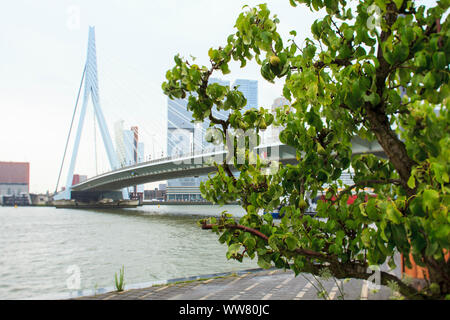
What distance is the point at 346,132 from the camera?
2.21m

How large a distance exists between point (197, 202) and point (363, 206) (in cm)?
11496

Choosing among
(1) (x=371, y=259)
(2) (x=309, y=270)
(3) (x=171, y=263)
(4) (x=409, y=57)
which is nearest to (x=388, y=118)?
(4) (x=409, y=57)

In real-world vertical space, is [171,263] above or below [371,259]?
below

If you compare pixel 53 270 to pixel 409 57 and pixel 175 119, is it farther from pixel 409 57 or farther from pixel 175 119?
pixel 175 119

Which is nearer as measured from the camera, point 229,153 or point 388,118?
point 388,118

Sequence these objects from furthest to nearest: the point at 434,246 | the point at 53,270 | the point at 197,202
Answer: the point at 197,202 → the point at 53,270 → the point at 434,246

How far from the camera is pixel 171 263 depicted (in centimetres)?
1361

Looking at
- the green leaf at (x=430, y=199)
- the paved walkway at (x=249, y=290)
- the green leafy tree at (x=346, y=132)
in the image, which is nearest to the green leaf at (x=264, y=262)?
the green leafy tree at (x=346, y=132)

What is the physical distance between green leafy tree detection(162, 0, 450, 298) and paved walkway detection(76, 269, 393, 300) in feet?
11.8

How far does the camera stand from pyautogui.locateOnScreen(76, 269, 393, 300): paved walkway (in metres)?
5.72

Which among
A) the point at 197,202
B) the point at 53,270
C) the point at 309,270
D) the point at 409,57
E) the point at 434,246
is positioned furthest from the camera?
the point at 197,202

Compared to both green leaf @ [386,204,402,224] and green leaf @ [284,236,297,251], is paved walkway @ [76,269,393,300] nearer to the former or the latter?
green leaf @ [284,236,297,251]

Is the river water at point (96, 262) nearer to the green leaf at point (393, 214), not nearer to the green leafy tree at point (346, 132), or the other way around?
the green leafy tree at point (346, 132)

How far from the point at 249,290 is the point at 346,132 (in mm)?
4927
